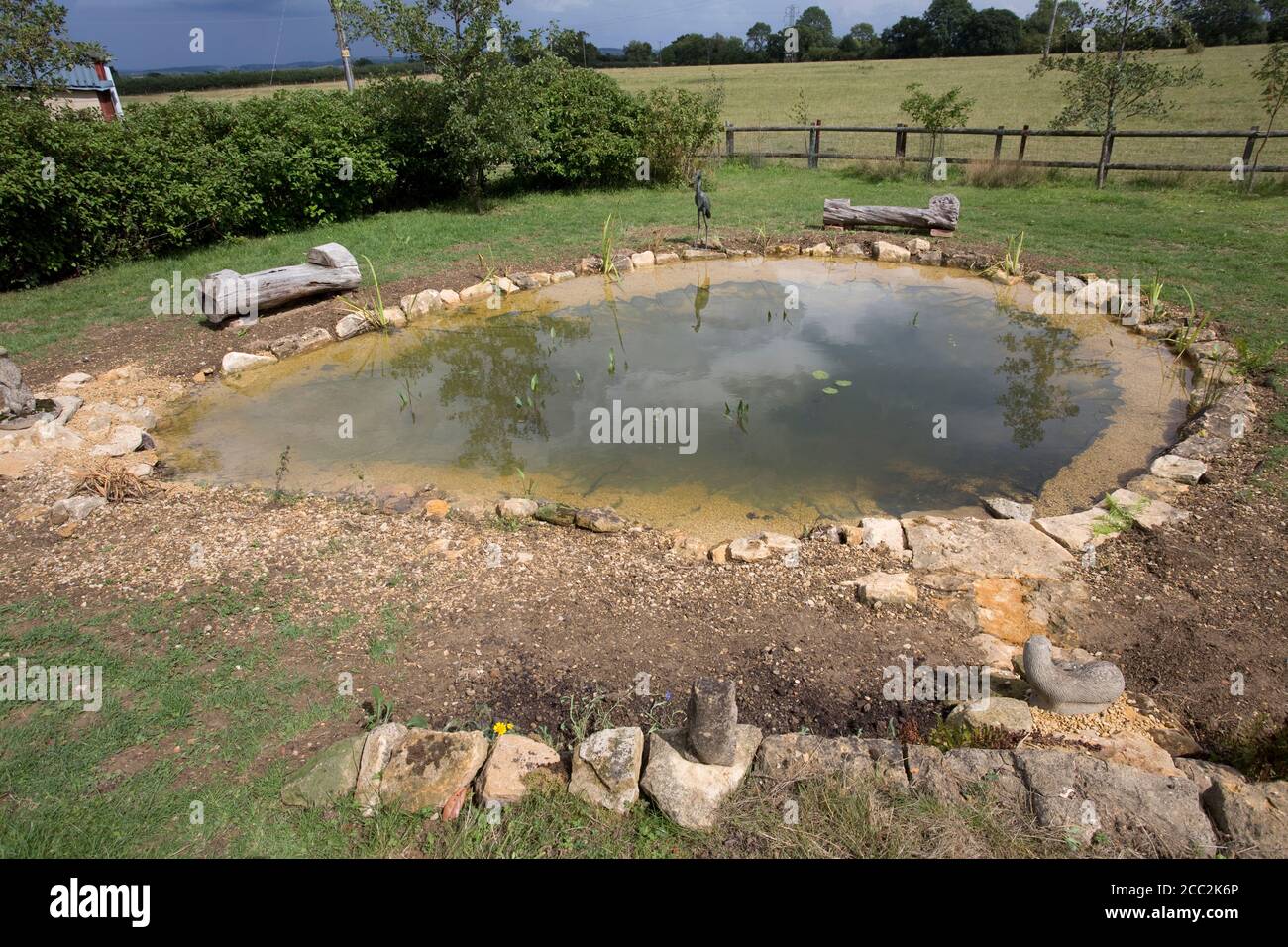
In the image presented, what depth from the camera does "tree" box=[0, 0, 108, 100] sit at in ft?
35.2

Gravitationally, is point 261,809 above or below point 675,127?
below

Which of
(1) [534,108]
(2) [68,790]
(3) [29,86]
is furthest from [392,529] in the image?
(3) [29,86]

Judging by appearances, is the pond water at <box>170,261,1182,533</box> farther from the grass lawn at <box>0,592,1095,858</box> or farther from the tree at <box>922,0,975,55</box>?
the tree at <box>922,0,975,55</box>

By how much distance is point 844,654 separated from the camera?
366cm

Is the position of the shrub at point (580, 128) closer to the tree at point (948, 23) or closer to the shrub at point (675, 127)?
the shrub at point (675, 127)

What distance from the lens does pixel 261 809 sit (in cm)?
276

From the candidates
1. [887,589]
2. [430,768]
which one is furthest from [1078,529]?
[430,768]

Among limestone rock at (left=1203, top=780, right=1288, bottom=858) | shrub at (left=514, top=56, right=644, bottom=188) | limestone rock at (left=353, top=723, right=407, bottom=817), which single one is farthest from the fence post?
limestone rock at (left=353, top=723, right=407, bottom=817)

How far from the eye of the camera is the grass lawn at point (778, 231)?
8250 millimetres

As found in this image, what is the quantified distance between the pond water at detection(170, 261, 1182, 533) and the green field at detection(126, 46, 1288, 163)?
934 cm

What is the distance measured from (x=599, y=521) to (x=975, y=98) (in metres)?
27.8

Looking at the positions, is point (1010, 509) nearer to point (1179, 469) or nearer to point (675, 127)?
point (1179, 469)

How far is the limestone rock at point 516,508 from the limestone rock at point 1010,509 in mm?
3203

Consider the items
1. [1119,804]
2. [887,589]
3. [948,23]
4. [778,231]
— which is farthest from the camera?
[948,23]
